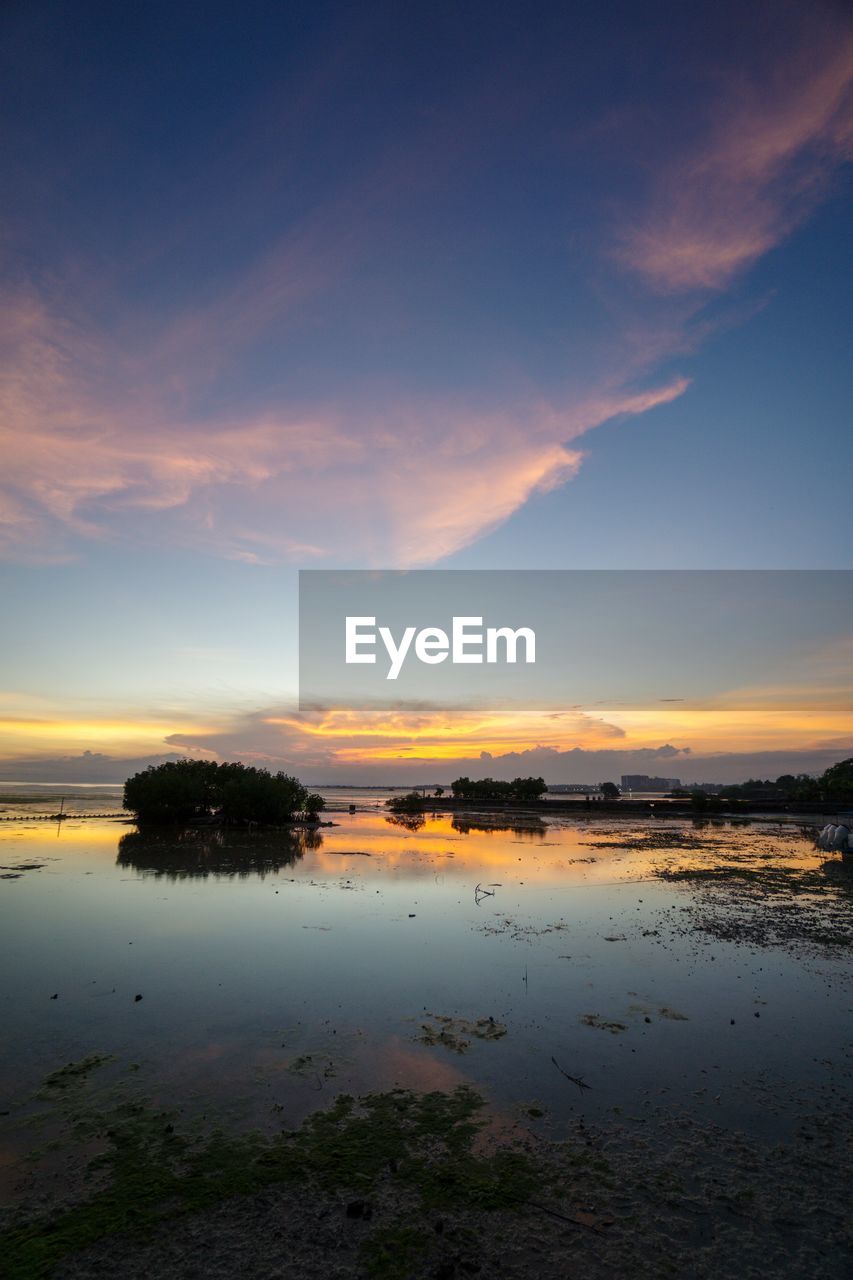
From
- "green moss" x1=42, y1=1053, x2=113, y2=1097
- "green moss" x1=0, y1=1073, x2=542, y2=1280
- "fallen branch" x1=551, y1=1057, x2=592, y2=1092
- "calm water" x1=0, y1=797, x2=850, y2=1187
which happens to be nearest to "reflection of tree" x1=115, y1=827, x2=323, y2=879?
"calm water" x1=0, y1=797, x2=850, y2=1187

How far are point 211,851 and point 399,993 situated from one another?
114 ft

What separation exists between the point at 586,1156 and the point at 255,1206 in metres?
4.66

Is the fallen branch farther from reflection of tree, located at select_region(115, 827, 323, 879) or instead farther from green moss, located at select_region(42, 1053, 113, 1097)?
reflection of tree, located at select_region(115, 827, 323, 879)

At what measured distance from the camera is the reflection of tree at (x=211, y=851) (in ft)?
122

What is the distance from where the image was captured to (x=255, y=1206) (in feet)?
25.6

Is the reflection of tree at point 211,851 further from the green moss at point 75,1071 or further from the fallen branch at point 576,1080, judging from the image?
the fallen branch at point 576,1080

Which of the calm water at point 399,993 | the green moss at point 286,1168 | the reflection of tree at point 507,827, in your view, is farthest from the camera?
the reflection of tree at point 507,827

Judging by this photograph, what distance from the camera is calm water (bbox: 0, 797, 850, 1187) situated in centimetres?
1132

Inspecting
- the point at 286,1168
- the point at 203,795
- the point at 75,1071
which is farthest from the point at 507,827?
the point at 286,1168

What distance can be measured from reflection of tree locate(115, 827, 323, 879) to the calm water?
3.64 metres

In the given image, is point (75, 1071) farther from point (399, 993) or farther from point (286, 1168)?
point (399, 993)

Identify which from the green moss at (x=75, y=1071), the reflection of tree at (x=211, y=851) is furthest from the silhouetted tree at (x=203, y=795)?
the green moss at (x=75, y=1071)

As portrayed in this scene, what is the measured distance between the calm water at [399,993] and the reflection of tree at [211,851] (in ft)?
11.9

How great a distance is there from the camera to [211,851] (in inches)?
1829
